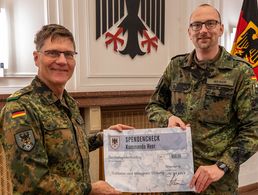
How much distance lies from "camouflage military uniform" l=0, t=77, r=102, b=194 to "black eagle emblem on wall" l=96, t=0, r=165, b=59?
1432 millimetres

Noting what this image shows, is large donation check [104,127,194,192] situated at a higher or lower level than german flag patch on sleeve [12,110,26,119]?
lower

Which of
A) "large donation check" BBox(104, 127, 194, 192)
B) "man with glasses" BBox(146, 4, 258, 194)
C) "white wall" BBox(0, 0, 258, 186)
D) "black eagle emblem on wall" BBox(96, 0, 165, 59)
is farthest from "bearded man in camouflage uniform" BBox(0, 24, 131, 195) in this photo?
"black eagle emblem on wall" BBox(96, 0, 165, 59)

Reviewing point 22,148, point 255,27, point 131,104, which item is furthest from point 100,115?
point 255,27

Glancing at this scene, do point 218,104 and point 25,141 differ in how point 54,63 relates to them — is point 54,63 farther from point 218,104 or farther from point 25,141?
point 218,104

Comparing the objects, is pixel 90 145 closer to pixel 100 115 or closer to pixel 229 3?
pixel 100 115

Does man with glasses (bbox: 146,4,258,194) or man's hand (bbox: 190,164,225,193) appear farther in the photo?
man with glasses (bbox: 146,4,258,194)

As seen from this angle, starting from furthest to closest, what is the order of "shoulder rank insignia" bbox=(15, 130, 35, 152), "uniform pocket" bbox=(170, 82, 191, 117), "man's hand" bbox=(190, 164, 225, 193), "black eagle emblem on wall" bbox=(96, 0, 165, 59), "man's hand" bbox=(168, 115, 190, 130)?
"black eagle emblem on wall" bbox=(96, 0, 165, 59), "uniform pocket" bbox=(170, 82, 191, 117), "man's hand" bbox=(168, 115, 190, 130), "man's hand" bbox=(190, 164, 225, 193), "shoulder rank insignia" bbox=(15, 130, 35, 152)

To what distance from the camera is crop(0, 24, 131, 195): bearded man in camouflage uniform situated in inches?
37.3

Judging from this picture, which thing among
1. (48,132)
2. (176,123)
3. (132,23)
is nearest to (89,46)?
(132,23)

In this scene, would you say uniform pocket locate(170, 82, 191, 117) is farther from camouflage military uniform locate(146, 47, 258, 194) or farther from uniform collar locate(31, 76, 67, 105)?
uniform collar locate(31, 76, 67, 105)

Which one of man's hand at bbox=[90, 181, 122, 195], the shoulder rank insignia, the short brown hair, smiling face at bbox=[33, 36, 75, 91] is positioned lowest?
man's hand at bbox=[90, 181, 122, 195]

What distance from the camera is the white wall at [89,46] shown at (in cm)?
218

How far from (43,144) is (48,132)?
44 millimetres

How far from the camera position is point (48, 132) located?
102cm
